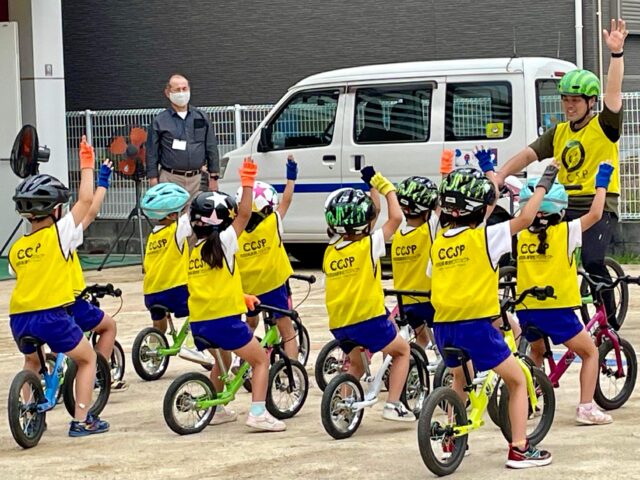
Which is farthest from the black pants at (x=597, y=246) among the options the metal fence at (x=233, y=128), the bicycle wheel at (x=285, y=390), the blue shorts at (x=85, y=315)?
the metal fence at (x=233, y=128)

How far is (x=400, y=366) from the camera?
823cm

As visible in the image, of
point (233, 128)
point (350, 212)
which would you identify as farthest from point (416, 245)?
point (233, 128)

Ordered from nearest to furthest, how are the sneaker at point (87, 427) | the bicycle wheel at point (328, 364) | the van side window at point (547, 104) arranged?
the sneaker at point (87, 427) < the bicycle wheel at point (328, 364) < the van side window at point (547, 104)

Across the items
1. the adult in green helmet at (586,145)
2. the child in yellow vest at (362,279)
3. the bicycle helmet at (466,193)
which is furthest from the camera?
the adult in green helmet at (586,145)

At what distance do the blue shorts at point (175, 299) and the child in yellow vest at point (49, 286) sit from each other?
1611 mm

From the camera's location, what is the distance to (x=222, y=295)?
8148 millimetres

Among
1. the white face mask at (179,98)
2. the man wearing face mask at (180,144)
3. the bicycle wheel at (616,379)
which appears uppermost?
the white face mask at (179,98)

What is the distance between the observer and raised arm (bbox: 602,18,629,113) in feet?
29.2

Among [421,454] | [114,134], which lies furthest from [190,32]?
[421,454]

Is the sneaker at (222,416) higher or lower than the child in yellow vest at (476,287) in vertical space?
lower

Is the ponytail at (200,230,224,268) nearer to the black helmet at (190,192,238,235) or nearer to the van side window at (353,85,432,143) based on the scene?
the black helmet at (190,192,238,235)

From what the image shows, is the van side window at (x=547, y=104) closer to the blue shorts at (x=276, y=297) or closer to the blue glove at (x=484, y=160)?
the blue shorts at (x=276, y=297)

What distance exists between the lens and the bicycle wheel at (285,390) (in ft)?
27.7

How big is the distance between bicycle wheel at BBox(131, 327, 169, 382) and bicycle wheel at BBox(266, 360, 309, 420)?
1.72m
